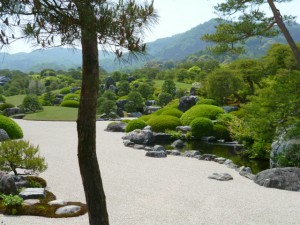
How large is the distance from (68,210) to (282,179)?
5304 mm

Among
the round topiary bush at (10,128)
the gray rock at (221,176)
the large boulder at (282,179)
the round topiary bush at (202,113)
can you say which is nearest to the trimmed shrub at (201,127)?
the round topiary bush at (202,113)

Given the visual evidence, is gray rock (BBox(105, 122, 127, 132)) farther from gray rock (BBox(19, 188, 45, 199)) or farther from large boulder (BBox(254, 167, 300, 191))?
gray rock (BBox(19, 188, 45, 199))

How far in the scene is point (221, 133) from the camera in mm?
18797

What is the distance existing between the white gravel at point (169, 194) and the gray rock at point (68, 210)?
0.83 feet

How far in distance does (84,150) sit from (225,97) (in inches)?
959

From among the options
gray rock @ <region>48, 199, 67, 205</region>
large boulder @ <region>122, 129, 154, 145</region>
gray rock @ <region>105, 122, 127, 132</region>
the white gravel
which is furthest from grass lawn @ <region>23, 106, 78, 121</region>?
gray rock @ <region>48, 199, 67, 205</region>

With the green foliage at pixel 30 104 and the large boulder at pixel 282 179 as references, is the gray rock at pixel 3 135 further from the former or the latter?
the green foliage at pixel 30 104

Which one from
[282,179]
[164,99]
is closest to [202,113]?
[282,179]

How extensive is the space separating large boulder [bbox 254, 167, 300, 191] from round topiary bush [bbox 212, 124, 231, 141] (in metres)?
9.30

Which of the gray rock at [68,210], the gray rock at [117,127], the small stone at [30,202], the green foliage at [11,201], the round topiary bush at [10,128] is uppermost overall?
the round topiary bush at [10,128]

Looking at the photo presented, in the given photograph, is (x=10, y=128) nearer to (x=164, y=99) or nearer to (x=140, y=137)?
(x=140, y=137)

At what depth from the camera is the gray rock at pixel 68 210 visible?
6844mm

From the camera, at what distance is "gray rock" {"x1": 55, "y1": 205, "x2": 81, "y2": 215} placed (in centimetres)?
684

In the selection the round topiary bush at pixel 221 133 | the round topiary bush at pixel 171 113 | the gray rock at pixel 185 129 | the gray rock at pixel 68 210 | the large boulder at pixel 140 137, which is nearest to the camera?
the gray rock at pixel 68 210
